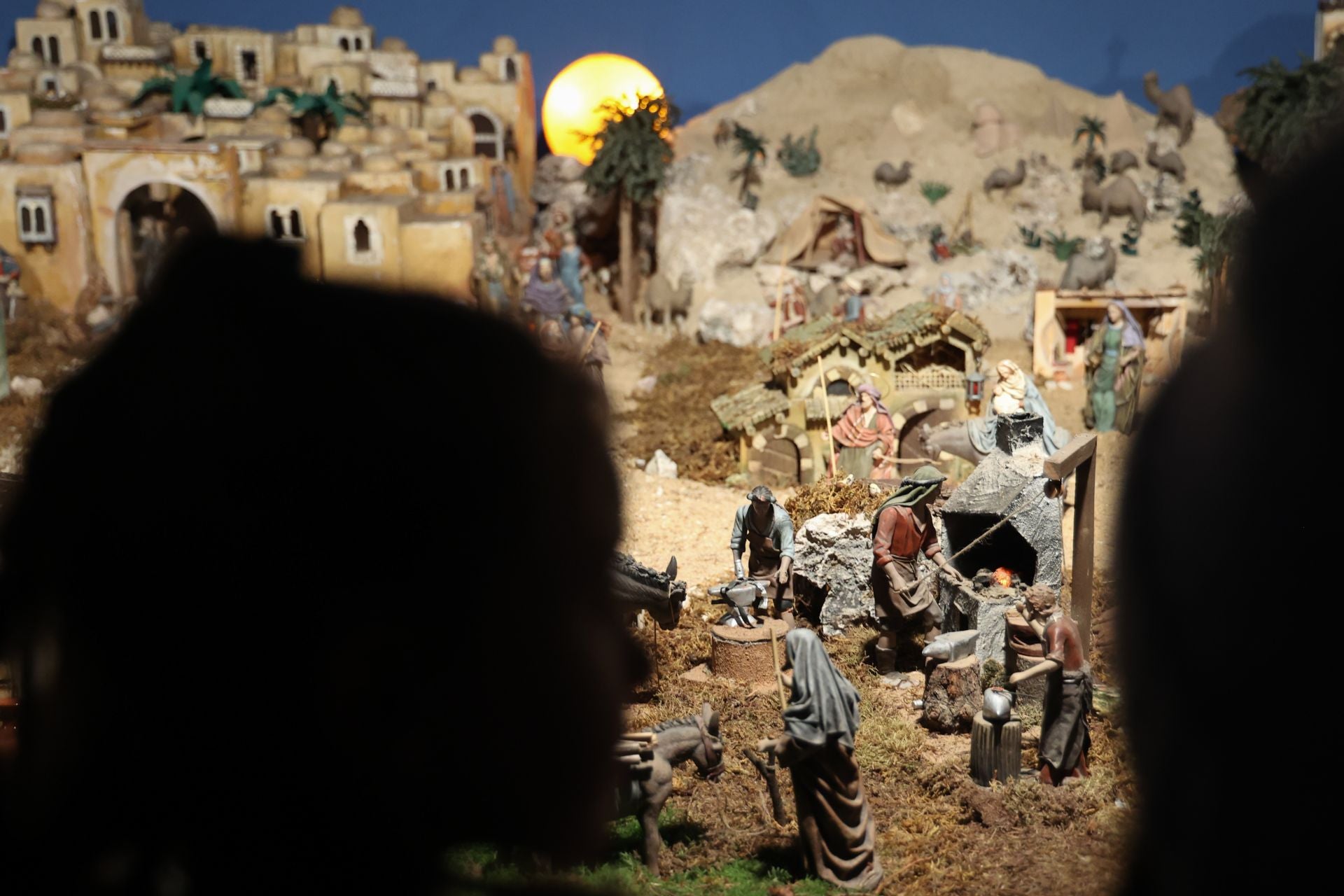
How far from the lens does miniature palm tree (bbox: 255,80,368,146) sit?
83.8 feet

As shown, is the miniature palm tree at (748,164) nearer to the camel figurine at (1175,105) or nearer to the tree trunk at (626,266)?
the tree trunk at (626,266)

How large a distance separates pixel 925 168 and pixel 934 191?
3.80ft

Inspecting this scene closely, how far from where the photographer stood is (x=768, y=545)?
10.4 meters

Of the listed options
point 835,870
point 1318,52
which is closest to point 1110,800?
point 835,870

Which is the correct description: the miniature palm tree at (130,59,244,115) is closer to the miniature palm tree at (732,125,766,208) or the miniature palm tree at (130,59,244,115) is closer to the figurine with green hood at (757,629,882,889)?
the miniature palm tree at (732,125,766,208)

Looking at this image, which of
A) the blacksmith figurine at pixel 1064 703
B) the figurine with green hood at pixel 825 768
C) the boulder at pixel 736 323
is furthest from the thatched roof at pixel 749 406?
the figurine with green hood at pixel 825 768

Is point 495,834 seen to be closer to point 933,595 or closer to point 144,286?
point 144,286

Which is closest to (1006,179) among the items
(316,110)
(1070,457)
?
(316,110)

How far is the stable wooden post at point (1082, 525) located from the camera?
9164 millimetres

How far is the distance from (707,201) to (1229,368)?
990 inches

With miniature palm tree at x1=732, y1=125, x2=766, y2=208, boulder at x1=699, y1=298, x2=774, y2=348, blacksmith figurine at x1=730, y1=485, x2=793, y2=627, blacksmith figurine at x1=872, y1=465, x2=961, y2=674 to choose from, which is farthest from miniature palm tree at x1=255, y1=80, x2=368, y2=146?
blacksmith figurine at x1=872, y1=465, x2=961, y2=674

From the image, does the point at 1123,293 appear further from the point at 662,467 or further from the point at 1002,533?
the point at 1002,533

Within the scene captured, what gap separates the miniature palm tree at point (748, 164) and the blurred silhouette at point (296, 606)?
25542mm

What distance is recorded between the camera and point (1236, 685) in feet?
2.64
